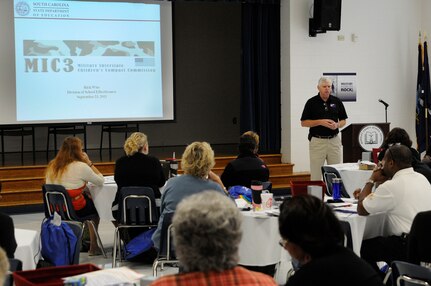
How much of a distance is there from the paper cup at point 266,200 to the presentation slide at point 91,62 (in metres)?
5.90

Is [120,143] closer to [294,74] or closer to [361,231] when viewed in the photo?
[294,74]

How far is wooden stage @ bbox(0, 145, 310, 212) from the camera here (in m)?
9.80

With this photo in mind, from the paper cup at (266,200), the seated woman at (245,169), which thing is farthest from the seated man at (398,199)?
the seated woman at (245,169)

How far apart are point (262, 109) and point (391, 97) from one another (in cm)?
231

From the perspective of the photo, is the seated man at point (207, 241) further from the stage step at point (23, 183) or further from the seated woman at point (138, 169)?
the stage step at point (23, 183)

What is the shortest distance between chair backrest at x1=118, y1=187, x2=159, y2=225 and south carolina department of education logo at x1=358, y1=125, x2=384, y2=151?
4.58 metres

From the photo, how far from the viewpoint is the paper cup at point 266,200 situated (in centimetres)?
534

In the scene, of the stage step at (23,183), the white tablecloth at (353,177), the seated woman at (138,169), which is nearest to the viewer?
the seated woman at (138,169)

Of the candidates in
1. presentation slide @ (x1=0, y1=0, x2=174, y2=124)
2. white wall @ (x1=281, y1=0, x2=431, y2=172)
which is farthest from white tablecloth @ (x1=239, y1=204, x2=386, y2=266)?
white wall @ (x1=281, y1=0, x2=431, y2=172)

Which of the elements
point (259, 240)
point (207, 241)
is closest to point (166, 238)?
point (259, 240)

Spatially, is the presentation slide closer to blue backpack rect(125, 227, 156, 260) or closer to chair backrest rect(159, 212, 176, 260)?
blue backpack rect(125, 227, 156, 260)

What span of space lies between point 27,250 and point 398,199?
239cm

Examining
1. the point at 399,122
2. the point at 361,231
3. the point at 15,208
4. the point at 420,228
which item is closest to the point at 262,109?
the point at 399,122

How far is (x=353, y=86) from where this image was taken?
11.9 meters
